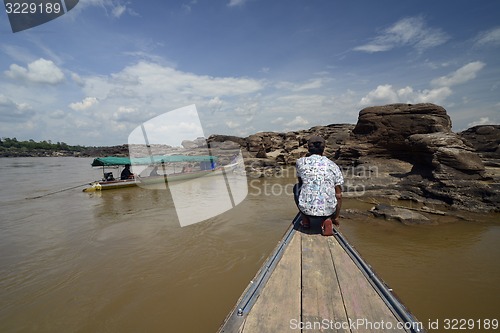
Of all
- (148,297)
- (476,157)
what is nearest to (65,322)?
(148,297)

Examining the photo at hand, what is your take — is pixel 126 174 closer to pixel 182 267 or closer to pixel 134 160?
pixel 134 160

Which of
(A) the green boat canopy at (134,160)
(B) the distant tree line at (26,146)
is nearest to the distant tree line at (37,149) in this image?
(B) the distant tree line at (26,146)

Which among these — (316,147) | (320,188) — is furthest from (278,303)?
(316,147)

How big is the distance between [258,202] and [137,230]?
21.6 ft

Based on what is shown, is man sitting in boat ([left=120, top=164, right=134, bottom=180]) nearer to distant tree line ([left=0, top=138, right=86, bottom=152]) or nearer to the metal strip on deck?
the metal strip on deck

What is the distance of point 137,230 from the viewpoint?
933 cm

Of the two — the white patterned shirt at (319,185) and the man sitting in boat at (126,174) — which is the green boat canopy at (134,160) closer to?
the man sitting in boat at (126,174)

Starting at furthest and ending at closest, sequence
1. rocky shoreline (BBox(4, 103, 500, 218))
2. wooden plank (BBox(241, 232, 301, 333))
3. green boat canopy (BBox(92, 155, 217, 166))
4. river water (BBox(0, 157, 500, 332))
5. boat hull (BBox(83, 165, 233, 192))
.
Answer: green boat canopy (BBox(92, 155, 217, 166))
boat hull (BBox(83, 165, 233, 192))
rocky shoreline (BBox(4, 103, 500, 218))
river water (BBox(0, 157, 500, 332))
wooden plank (BBox(241, 232, 301, 333))

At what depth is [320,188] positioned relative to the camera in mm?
4566

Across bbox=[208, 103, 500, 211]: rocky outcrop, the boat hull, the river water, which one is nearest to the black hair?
the river water

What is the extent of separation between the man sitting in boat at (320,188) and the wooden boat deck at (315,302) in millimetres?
1026

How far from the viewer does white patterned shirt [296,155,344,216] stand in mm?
4566

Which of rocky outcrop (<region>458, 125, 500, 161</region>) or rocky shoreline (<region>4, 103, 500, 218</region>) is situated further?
rocky outcrop (<region>458, 125, 500, 161</region>)

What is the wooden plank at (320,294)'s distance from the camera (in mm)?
2305
